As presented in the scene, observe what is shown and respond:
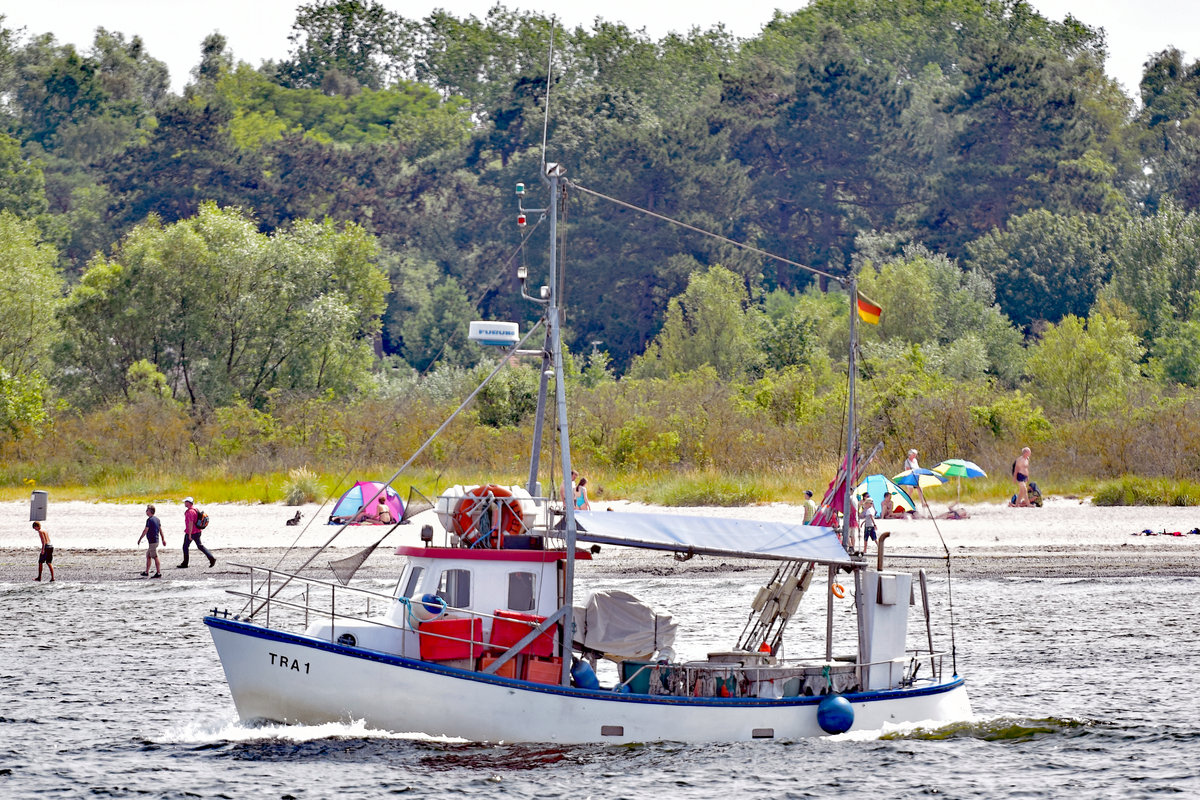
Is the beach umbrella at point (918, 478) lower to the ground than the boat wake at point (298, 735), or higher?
higher

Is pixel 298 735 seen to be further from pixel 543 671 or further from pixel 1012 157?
pixel 1012 157

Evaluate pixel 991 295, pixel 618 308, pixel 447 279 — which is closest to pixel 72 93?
pixel 447 279

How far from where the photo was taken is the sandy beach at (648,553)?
37469mm

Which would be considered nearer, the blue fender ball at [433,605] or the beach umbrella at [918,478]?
the blue fender ball at [433,605]

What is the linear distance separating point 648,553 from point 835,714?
24.6 metres

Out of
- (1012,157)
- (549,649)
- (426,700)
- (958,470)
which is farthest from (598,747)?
(1012,157)

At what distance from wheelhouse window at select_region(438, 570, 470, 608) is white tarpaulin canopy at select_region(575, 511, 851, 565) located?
5.55 feet

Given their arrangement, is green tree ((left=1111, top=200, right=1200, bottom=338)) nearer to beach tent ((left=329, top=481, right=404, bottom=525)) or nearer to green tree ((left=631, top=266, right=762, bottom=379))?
green tree ((left=631, top=266, right=762, bottom=379))

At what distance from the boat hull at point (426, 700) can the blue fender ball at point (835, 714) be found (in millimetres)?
1049

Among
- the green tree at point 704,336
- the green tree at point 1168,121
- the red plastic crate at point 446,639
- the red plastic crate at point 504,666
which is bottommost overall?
the red plastic crate at point 504,666

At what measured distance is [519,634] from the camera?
1895 cm

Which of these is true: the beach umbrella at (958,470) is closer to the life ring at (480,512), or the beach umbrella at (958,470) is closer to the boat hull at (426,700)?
the boat hull at (426,700)

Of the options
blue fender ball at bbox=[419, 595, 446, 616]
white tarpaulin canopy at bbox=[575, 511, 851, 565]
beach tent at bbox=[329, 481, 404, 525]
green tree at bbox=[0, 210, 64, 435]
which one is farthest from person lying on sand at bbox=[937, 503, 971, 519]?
green tree at bbox=[0, 210, 64, 435]

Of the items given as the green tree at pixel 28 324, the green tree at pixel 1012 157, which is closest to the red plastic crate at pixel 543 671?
the green tree at pixel 28 324
